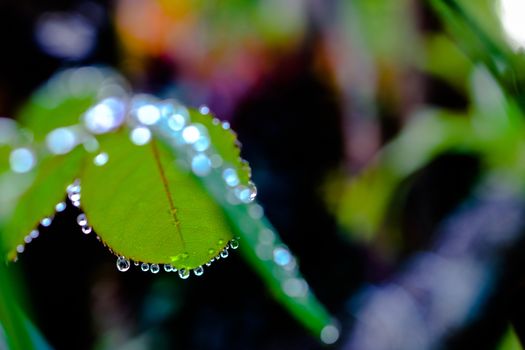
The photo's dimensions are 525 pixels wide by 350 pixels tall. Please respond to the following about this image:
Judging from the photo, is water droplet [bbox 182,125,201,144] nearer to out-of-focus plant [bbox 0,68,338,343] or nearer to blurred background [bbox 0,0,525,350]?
out-of-focus plant [bbox 0,68,338,343]

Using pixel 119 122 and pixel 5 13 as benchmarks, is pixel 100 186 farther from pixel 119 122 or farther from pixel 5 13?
pixel 5 13

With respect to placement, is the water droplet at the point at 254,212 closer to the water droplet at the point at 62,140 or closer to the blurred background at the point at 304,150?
the water droplet at the point at 62,140

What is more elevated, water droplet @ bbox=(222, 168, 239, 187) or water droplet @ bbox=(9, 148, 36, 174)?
water droplet @ bbox=(222, 168, 239, 187)

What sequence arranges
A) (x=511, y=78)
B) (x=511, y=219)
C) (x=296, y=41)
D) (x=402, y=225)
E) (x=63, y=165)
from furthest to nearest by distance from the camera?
(x=296, y=41) < (x=402, y=225) < (x=511, y=219) < (x=511, y=78) < (x=63, y=165)

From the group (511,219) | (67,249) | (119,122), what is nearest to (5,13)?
(67,249)

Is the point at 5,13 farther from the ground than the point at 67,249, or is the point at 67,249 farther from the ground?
the point at 5,13

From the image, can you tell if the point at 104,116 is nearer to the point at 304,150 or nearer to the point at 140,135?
the point at 140,135

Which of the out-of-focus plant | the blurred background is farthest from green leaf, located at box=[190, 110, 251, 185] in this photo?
the blurred background

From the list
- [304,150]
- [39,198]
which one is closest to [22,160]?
[39,198]
